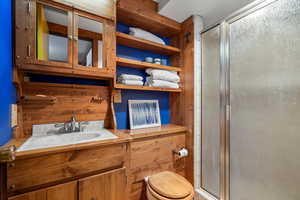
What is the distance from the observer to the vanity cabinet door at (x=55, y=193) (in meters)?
0.78

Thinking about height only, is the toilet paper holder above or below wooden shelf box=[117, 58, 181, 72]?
below

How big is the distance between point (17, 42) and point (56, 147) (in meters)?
0.82

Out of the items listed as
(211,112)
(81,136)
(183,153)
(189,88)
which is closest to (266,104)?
(211,112)

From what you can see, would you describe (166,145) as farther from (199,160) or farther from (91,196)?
(91,196)

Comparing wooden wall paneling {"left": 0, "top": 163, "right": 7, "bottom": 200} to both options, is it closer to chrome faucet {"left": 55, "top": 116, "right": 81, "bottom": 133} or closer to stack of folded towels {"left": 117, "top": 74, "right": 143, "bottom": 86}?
chrome faucet {"left": 55, "top": 116, "right": 81, "bottom": 133}

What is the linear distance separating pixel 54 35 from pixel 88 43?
0.26 meters

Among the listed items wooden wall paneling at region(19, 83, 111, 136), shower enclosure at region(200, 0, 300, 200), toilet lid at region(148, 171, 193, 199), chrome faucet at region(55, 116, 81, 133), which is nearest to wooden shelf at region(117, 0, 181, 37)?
shower enclosure at region(200, 0, 300, 200)

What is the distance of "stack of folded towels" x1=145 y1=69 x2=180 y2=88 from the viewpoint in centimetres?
161

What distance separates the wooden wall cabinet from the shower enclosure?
3.83 ft

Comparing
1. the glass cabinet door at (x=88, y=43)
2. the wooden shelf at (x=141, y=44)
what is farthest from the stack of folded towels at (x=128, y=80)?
the wooden shelf at (x=141, y=44)

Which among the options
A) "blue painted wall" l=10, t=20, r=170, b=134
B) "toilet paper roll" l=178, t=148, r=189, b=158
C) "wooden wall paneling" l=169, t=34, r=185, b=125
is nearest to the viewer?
"blue painted wall" l=10, t=20, r=170, b=134

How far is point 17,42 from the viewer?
3.14 ft

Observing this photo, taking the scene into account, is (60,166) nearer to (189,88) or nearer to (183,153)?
(183,153)

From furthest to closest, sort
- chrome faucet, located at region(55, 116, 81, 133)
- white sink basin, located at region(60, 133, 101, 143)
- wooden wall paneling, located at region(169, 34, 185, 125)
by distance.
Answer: wooden wall paneling, located at region(169, 34, 185, 125) < chrome faucet, located at region(55, 116, 81, 133) < white sink basin, located at region(60, 133, 101, 143)
